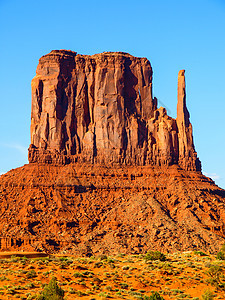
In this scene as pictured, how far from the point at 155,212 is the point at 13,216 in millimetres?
22267

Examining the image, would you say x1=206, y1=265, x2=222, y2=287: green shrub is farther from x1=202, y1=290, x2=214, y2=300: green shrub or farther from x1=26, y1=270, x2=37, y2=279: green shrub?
x1=26, y1=270, x2=37, y2=279: green shrub

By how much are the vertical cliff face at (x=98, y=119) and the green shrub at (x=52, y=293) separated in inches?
2859

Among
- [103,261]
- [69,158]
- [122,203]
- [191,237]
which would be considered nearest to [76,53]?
[69,158]

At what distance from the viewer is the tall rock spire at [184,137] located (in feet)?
484

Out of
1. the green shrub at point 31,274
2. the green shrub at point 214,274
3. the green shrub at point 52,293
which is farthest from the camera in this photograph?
the green shrub at point 214,274

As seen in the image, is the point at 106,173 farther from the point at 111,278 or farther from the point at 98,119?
the point at 111,278

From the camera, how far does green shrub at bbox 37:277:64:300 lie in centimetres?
7095

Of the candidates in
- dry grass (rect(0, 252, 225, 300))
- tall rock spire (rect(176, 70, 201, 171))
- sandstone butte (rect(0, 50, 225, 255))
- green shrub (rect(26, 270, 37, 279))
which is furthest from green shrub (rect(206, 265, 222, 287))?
tall rock spire (rect(176, 70, 201, 171))

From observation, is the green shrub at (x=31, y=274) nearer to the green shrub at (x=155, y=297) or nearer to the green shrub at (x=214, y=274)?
the green shrub at (x=155, y=297)

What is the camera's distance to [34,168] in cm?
14200

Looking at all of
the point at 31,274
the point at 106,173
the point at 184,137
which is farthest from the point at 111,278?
the point at 184,137

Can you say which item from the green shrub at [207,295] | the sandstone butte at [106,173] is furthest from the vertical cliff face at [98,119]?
the green shrub at [207,295]

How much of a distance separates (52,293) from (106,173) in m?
71.8

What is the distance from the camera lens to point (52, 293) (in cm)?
7169
